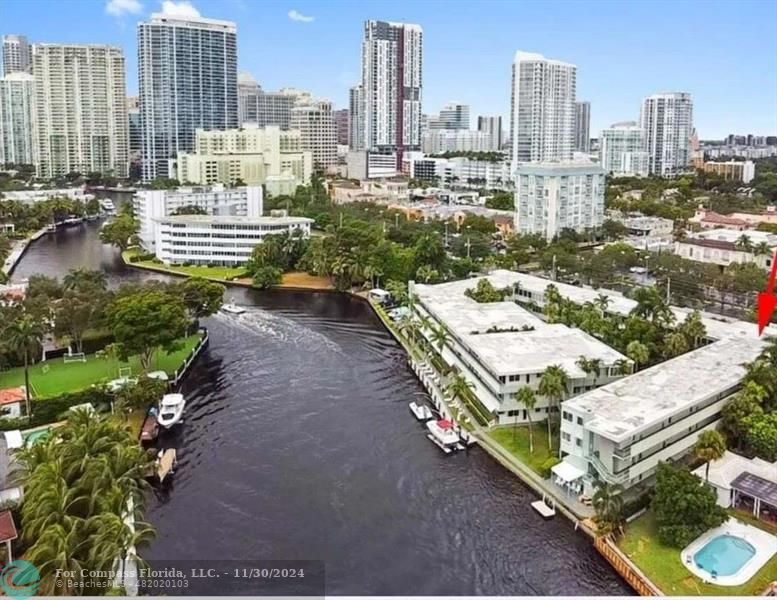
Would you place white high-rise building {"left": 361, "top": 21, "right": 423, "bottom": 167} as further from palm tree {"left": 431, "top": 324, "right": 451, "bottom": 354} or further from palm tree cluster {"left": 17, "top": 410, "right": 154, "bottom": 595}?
palm tree cluster {"left": 17, "top": 410, "right": 154, "bottom": 595}

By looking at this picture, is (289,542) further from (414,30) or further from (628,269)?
(414,30)

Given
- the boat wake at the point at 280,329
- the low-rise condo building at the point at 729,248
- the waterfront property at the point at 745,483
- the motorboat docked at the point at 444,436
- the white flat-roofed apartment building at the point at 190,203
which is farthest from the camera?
the white flat-roofed apartment building at the point at 190,203

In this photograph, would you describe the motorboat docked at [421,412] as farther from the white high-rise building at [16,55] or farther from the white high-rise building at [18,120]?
the white high-rise building at [16,55]

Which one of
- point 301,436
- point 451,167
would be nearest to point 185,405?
point 301,436

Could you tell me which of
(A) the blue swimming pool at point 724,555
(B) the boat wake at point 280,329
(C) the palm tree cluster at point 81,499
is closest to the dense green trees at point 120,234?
(B) the boat wake at point 280,329

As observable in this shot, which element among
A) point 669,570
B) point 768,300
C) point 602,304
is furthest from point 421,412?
point 768,300
